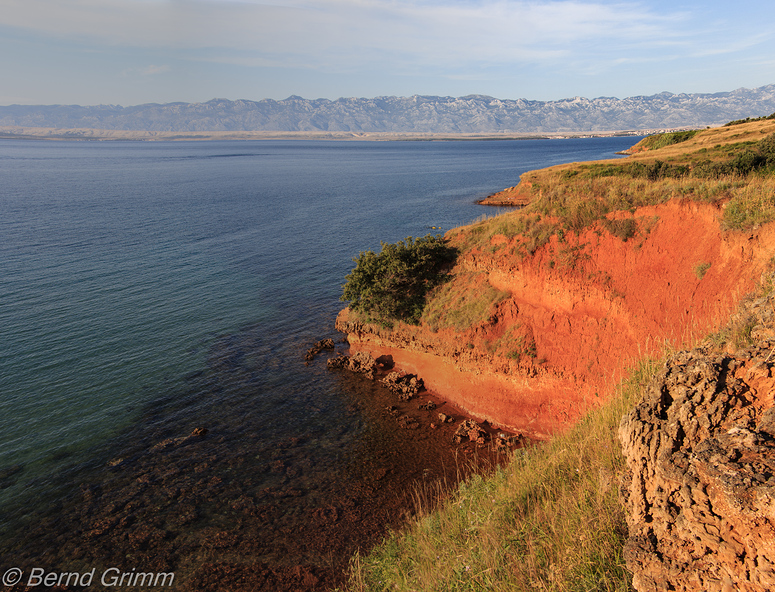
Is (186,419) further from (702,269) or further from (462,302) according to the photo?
(702,269)

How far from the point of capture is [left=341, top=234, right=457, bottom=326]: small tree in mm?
24969

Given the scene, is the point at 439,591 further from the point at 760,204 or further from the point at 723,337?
the point at 760,204

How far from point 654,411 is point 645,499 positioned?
4.07ft

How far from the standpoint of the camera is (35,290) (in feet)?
109

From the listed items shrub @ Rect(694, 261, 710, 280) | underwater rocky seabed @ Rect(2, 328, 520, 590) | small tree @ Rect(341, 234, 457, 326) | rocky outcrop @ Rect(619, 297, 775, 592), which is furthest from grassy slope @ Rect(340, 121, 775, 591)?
small tree @ Rect(341, 234, 457, 326)

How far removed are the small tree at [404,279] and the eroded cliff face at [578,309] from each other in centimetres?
199

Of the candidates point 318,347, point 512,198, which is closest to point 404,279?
point 318,347

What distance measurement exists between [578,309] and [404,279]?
948 cm

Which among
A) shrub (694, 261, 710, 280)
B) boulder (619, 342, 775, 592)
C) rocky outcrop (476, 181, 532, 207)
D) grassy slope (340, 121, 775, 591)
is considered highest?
boulder (619, 342, 775, 592)

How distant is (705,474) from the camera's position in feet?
15.7

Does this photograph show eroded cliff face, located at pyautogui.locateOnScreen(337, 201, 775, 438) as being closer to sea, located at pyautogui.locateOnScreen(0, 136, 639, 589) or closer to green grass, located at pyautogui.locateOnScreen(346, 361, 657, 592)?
sea, located at pyautogui.locateOnScreen(0, 136, 639, 589)

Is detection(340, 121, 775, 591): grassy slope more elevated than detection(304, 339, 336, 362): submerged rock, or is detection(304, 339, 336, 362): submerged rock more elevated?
detection(340, 121, 775, 591): grassy slope

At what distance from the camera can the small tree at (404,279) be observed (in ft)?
81.9

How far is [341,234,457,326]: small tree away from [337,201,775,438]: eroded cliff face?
1.99m
